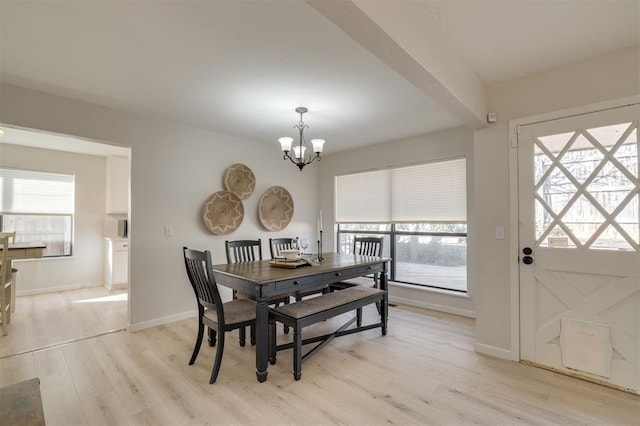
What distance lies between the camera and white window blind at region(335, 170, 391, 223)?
4664 millimetres

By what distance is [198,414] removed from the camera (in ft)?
6.19

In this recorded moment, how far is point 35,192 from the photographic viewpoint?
4.99 m

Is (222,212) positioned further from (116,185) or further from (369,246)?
(116,185)

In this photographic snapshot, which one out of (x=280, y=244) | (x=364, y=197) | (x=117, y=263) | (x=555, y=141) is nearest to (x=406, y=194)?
(x=364, y=197)

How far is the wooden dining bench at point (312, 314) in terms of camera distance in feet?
7.65

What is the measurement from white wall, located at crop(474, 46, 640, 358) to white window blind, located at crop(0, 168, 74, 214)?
650 centimetres

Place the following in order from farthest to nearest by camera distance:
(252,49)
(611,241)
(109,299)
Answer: (109,299)
(611,241)
(252,49)

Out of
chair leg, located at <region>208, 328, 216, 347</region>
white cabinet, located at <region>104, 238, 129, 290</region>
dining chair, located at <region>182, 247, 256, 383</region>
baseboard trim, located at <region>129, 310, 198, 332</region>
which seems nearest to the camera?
dining chair, located at <region>182, 247, 256, 383</region>

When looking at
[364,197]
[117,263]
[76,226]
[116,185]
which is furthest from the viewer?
[116,185]

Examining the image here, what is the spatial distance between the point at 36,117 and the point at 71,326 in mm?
2301

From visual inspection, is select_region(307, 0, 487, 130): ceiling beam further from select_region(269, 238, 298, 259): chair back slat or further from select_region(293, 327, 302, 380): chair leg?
select_region(269, 238, 298, 259): chair back slat

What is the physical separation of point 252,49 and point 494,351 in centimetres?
320

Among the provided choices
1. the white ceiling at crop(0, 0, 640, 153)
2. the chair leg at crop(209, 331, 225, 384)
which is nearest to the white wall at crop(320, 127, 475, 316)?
the white ceiling at crop(0, 0, 640, 153)

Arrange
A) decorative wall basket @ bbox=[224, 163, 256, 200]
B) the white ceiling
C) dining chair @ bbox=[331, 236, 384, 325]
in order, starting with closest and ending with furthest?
the white ceiling → dining chair @ bbox=[331, 236, 384, 325] → decorative wall basket @ bbox=[224, 163, 256, 200]
